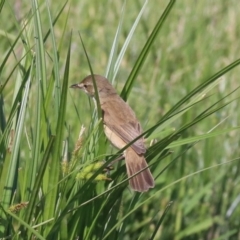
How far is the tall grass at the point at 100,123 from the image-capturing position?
8.29 feet

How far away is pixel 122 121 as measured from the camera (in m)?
3.93

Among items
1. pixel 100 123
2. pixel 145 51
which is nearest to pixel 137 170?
pixel 100 123

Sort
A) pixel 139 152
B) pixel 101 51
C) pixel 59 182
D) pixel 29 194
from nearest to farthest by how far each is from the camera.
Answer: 1. pixel 59 182
2. pixel 29 194
3. pixel 139 152
4. pixel 101 51

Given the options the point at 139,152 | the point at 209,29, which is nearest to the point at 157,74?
the point at 209,29

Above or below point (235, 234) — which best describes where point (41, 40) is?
above

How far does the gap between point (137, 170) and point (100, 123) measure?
305mm

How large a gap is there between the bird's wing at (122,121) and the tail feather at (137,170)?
58 cm

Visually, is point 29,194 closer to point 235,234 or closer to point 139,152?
point 139,152

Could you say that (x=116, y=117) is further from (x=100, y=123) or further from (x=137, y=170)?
(x=100, y=123)

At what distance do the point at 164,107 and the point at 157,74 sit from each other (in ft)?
1.63

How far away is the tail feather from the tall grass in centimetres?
4

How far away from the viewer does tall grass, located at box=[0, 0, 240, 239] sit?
2.53 m

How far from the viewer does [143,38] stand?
651cm

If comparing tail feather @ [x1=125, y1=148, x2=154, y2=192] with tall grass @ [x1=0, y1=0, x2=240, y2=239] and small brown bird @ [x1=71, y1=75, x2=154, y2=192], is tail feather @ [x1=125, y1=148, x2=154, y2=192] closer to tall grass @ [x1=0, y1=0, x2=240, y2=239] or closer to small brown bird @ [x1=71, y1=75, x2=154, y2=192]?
tall grass @ [x1=0, y1=0, x2=240, y2=239]
